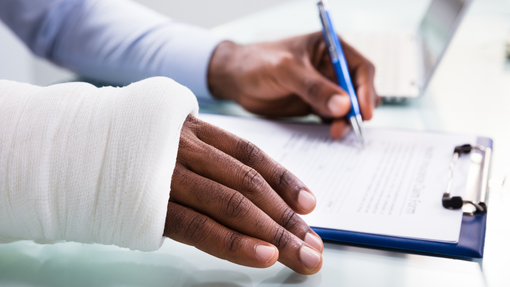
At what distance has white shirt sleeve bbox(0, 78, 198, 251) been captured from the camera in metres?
0.32

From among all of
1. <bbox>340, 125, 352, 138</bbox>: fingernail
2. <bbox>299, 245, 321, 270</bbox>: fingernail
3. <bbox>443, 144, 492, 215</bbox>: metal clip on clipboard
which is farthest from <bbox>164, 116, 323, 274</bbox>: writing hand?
<bbox>340, 125, 352, 138</bbox>: fingernail

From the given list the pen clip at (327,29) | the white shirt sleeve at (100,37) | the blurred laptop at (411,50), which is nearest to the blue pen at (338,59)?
the pen clip at (327,29)

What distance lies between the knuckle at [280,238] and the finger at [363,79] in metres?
0.34

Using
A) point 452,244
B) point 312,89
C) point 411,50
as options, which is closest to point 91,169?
point 452,244

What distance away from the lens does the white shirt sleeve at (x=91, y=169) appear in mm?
318

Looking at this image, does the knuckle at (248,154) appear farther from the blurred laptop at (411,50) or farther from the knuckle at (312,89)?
the blurred laptop at (411,50)

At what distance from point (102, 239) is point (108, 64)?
511 millimetres

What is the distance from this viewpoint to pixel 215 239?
34cm

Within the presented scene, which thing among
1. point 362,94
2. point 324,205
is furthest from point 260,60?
point 324,205

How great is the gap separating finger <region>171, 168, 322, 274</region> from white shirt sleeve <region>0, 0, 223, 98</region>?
45cm

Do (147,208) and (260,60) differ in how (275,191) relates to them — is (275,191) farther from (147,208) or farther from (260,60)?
(260,60)

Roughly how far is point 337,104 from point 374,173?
14 centimetres

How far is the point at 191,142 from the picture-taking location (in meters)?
0.38

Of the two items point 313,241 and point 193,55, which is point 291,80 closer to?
point 193,55
